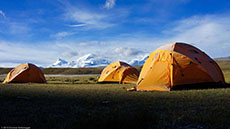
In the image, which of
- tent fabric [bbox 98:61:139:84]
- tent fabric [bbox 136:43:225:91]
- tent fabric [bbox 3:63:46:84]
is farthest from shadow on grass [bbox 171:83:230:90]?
tent fabric [bbox 3:63:46:84]

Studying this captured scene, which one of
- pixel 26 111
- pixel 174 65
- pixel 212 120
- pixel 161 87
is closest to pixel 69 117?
pixel 26 111

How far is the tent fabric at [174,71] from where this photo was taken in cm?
1384

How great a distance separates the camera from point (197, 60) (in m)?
14.7

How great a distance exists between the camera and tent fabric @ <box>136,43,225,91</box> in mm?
13844

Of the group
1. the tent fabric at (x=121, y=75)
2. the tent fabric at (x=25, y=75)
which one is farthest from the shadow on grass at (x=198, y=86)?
the tent fabric at (x=25, y=75)

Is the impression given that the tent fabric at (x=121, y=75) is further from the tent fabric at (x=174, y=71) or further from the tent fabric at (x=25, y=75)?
the tent fabric at (x=174, y=71)

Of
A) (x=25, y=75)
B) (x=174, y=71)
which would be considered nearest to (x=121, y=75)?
(x=174, y=71)

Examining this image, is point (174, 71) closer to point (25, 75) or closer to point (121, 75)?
point (121, 75)

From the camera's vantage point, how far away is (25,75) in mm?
24906

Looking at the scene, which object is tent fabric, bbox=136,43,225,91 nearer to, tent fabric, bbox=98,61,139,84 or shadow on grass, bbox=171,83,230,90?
shadow on grass, bbox=171,83,230,90

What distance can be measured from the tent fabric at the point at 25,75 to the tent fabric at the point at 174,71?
16.1 metres

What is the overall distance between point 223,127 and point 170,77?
29.6ft

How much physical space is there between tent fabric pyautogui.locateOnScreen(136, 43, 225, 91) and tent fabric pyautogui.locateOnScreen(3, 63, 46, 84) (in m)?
16.1

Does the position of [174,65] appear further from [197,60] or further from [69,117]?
[69,117]
